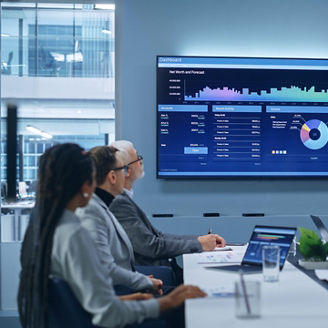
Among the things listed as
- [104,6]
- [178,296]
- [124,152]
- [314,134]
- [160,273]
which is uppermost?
[104,6]

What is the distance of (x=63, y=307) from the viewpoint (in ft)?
5.88

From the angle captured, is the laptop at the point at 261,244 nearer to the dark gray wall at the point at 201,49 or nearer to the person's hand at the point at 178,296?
the person's hand at the point at 178,296

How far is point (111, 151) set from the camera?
3.07 m

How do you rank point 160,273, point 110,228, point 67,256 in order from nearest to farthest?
point 67,256, point 110,228, point 160,273

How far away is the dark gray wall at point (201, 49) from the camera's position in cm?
477

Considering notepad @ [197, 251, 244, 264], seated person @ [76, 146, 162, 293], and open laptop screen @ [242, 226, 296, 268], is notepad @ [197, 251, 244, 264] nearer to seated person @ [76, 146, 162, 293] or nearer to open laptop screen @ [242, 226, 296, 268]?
open laptop screen @ [242, 226, 296, 268]

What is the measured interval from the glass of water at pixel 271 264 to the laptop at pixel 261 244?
22 cm

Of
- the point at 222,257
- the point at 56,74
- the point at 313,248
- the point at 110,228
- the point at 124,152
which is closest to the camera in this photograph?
the point at 110,228

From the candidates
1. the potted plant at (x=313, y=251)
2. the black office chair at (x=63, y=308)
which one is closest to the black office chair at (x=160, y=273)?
the potted plant at (x=313, y=251)

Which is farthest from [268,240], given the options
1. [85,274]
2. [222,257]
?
[85,274]

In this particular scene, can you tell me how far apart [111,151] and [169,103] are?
1730 millimetres

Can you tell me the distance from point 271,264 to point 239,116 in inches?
99.1

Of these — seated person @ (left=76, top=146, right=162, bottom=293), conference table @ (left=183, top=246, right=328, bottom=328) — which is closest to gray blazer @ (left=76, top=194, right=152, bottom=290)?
seated person @ (left=76, top=146, right=162, bottom=293)

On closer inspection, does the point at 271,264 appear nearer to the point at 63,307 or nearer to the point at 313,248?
the point at 313,248
